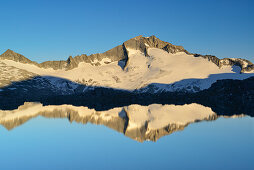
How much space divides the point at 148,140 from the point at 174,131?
1123 cm

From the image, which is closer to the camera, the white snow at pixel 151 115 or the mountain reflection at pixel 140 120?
the mountain reflection at pixel 140 120

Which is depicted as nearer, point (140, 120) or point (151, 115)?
point (140, 120)

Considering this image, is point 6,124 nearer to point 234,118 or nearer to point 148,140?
point 148,140

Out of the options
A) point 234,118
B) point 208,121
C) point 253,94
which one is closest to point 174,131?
point 208,121

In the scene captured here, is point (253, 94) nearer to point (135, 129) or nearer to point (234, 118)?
point (234, 118)

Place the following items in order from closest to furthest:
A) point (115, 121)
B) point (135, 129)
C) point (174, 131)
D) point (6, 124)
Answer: point (174, 131)
point (135, 129)
point (6, 124)
point (115, 121)

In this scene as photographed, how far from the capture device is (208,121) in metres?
93.5

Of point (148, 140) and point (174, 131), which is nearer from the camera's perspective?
point (148, 140)

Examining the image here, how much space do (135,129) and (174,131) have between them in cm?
1694

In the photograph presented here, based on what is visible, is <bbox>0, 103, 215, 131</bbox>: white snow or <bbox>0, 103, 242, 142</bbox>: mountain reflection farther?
<bbox>0, 103, 215, 131</bbox>: white snow

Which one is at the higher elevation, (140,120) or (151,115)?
(151,115)

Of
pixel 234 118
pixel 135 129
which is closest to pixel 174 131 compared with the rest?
pixel 135 129

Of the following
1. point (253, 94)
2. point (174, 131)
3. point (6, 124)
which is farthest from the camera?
point (253, 94)

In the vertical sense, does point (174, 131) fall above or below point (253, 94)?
below
